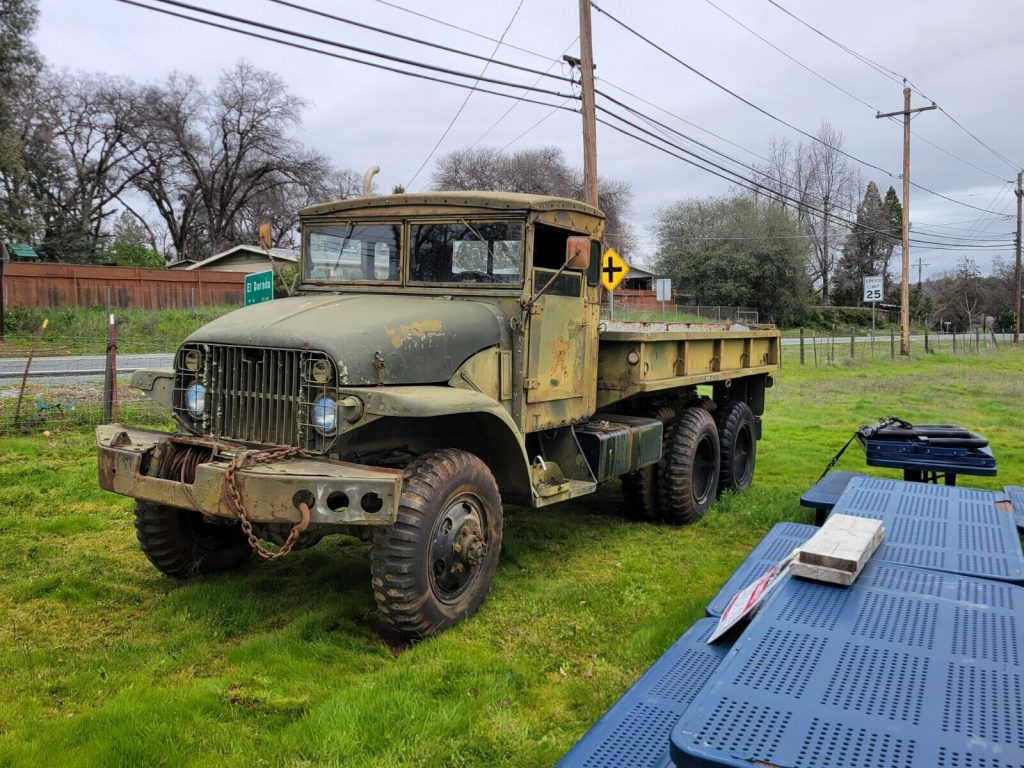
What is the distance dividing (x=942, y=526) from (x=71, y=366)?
14.0 metres

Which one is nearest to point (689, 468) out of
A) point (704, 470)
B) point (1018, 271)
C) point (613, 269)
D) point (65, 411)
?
point (704, 470)

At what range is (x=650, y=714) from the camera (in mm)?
2938

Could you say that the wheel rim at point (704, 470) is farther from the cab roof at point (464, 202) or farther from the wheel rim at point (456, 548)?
the wheel rim at point (456, 548)

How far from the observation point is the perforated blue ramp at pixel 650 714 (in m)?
2.66

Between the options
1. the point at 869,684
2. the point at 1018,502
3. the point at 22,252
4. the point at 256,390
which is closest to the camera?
the point at 869,684

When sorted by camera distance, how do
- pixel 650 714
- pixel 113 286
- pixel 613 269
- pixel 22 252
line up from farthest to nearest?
pixel 22 252 < pixel 113 286 < pixel 613 269 < pixel 650 714

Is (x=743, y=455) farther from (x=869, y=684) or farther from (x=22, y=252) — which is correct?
(x=22, y=252)

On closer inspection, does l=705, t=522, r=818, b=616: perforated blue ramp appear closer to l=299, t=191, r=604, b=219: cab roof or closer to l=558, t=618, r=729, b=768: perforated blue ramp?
l=558, t=618, r=729, b=768: perforated blue ramp

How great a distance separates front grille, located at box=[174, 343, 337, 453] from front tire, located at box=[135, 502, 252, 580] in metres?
0.63

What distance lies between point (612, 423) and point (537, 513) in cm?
125

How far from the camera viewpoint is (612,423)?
20.2 ft

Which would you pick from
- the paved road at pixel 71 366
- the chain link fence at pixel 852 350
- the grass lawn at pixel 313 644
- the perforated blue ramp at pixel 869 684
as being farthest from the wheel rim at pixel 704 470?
the chain link fence at pixel 852 350

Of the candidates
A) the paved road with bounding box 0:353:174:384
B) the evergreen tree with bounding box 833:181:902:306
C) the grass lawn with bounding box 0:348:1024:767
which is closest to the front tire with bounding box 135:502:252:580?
the grass lawn with bounding box 0:348:1024:767

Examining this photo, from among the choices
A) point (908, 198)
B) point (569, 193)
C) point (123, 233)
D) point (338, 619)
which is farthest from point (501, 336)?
point (123, 233)
